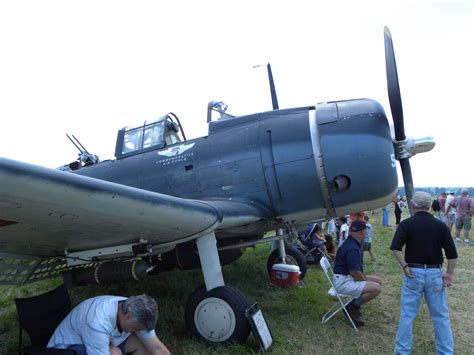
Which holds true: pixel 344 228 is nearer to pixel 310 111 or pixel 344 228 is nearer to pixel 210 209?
pixel 310 111

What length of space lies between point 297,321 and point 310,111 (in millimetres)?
2399

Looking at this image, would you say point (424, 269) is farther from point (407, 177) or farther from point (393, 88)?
point (393, 88)

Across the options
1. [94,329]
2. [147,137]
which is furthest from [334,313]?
[147,137]

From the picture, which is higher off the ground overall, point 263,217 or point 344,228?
point 263,217

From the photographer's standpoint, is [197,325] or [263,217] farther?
[263,217]

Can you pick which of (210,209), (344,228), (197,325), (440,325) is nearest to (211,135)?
(210,209)

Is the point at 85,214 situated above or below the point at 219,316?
above

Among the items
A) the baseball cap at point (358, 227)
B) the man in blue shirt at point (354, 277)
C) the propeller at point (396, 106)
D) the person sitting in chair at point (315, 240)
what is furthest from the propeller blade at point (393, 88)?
the person sitting in chair at point (315, 240)

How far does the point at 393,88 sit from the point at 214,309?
10.7 feet

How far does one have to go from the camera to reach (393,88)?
456 cm

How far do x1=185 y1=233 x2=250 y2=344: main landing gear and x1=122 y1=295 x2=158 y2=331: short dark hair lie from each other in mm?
1113

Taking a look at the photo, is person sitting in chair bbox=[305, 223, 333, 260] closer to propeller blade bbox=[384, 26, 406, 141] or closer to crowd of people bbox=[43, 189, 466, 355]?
crowd of people bbox=[43, 189, 466, 355]

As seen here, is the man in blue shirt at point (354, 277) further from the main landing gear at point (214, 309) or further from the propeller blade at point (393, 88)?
the main landing gear at point (214, 309)

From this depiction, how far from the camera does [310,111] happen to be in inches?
174
